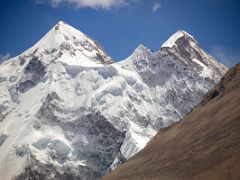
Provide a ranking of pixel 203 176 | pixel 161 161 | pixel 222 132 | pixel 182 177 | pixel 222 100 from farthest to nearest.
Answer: pixel 222 100 < pixel 161 161 < pixel 222 132 < pixel 182 177 < pixel 203 176

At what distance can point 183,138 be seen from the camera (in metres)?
191

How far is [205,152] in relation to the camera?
15975cm

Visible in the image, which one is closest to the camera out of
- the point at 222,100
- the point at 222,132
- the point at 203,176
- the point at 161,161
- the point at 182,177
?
the point at 203,176

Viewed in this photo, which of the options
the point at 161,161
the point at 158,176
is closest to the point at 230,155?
the point at 158,176

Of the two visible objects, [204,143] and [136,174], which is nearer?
[204,143]

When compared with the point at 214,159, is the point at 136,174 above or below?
above

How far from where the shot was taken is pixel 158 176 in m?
168

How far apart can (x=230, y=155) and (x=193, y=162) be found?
17467 millimetres

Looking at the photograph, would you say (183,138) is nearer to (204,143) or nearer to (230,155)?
(204,143)

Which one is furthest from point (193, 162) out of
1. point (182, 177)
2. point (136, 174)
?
point (136, 174)

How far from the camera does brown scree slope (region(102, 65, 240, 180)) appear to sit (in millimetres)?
142375

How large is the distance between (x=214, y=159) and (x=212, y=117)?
39595 millimetres

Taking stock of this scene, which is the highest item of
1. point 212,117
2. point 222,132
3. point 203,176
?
point 212,117

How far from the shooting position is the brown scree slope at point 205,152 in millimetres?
142375
